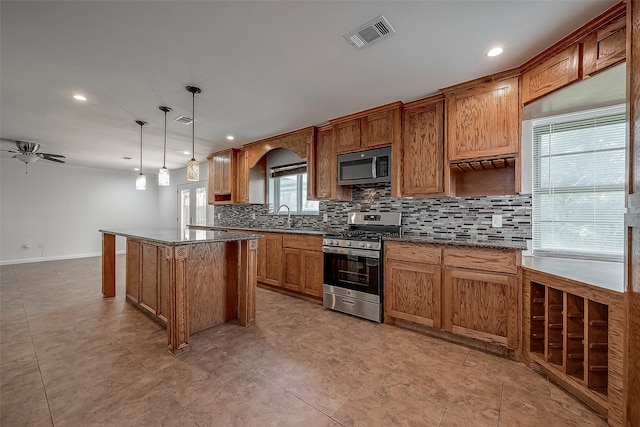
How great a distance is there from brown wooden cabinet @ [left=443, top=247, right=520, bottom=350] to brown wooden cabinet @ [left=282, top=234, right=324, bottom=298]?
1.52 meters

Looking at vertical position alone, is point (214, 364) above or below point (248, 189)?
below

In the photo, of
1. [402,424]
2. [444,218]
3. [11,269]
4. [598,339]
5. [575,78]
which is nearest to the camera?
[402,424]

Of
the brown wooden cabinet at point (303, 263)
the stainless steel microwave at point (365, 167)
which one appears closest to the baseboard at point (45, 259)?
the brown wooden cabinet at point (303, 263)

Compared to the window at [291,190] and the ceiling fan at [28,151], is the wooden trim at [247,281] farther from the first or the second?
the ceiling fan at [28,151]

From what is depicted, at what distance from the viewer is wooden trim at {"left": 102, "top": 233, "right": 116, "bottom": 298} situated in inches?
144

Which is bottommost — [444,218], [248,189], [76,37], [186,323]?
[186,323]

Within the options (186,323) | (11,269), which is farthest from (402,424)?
(11,269)

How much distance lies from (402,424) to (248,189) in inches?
159

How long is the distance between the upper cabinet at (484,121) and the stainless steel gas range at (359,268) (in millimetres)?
1065

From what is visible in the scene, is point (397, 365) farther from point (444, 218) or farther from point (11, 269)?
point (11, 269)

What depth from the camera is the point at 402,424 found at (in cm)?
A: 146

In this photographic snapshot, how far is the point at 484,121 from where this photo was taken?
95.4 inches

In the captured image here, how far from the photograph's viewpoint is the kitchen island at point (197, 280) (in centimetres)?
222

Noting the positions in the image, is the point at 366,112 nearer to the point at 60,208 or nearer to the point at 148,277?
the point at 148,277
